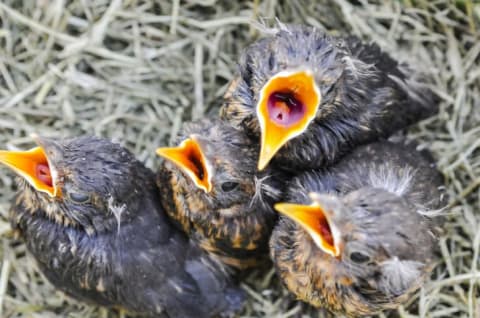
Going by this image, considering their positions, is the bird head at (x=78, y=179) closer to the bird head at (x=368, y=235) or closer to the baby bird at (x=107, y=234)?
the baby bird at (x=107, y=234)

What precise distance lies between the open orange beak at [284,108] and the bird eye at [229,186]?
0.76ft

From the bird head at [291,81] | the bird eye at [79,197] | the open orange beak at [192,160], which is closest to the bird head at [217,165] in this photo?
the open orange beak at [192,160]

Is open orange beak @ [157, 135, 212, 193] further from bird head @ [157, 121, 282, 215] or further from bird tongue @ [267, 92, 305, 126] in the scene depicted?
bird tongue @ [267, 92, 305, 126]

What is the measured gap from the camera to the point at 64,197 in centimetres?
214

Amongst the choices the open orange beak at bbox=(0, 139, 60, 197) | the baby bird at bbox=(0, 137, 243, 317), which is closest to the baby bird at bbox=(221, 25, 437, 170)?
the baby bird at bbox=(0, 137, 243, 317)

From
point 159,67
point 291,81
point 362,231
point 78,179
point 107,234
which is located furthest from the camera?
point 159,67

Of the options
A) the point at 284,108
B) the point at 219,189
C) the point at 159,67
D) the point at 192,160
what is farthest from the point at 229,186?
the point at 159,67

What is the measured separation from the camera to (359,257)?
1849 mm

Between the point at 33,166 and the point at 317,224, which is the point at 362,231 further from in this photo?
the point at 33,166

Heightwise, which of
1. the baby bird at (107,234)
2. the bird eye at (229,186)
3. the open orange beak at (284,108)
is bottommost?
the baby bird at (107,234)

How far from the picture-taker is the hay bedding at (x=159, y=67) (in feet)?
8.59

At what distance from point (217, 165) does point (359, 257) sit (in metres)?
0.56

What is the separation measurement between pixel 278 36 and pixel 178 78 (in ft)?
2.57

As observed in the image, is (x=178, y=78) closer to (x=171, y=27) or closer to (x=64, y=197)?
(x=171, y=27)
